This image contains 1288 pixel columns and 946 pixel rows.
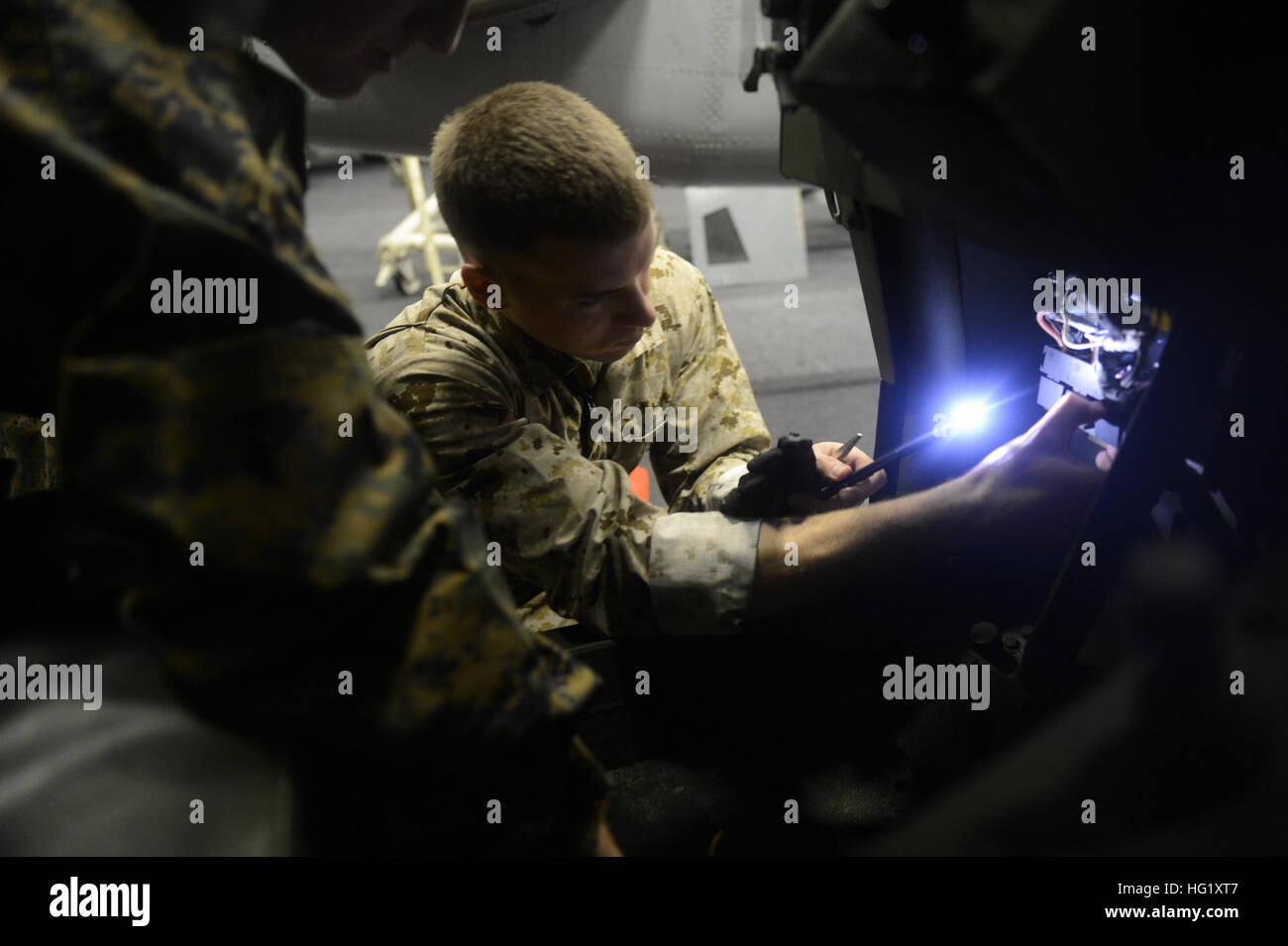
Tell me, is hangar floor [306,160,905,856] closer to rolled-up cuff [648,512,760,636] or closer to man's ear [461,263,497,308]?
rolled-up cuff [648,512,760,636]

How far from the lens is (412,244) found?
370cm

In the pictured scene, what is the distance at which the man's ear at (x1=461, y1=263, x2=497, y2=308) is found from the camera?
1.09 m

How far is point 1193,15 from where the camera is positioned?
1.58ft

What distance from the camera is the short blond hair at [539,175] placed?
3.25 ft

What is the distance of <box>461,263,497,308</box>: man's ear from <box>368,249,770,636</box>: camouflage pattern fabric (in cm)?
4

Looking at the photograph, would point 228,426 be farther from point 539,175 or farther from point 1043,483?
point 1043,483

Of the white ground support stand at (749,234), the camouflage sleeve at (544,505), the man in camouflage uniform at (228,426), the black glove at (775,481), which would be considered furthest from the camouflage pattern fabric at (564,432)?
the white ground support stand at (749,234)

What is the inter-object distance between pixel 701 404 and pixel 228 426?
924mm

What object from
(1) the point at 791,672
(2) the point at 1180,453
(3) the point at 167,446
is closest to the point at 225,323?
(3) the point at 167,446

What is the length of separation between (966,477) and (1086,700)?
1.34 ft

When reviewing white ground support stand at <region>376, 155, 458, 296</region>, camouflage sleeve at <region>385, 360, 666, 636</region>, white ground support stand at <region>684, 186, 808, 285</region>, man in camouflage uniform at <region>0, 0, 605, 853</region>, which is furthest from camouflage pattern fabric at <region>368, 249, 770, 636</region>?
white ground support stand at <region>684, 186, 808, 285</region>
